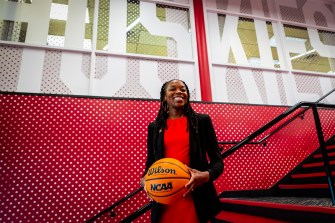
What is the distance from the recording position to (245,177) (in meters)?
3.87

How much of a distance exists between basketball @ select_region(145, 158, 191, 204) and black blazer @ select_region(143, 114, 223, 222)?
9cm

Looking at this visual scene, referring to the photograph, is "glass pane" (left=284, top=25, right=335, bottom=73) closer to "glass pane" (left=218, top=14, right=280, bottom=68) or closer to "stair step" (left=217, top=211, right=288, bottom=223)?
"glass pane" (left=218, top=14, right=280, bottom=68)

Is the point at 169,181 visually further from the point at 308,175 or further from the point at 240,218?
the point at 308,175

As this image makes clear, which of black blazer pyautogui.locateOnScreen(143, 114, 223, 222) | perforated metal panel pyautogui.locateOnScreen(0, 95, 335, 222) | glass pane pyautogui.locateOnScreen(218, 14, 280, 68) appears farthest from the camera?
glass pane pyautogui.locateOnScreen(218, 14, 280, 68)

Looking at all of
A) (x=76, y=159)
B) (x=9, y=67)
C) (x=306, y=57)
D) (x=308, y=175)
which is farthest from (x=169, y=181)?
(x=306, y=57)

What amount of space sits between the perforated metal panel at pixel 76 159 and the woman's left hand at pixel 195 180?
7.49 ft

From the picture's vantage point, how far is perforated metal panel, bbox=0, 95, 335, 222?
118 inches

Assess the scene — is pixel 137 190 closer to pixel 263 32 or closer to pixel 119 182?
pixel 119 182

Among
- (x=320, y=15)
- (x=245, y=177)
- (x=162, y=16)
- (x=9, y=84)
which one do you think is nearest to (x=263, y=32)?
(x=320, y=15)

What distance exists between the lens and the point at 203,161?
1.40 meters

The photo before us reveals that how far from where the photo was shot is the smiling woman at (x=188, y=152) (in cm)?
127

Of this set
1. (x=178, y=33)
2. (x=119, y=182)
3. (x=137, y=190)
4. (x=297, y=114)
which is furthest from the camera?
(x=178, y=33)

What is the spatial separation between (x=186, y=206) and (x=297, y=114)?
3.84 meters

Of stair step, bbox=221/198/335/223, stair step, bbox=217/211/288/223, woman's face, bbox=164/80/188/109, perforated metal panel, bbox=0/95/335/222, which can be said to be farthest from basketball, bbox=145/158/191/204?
perforated metal panel, bbox=0/95/335/222
